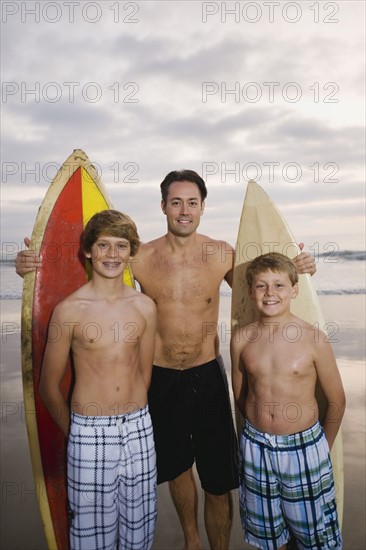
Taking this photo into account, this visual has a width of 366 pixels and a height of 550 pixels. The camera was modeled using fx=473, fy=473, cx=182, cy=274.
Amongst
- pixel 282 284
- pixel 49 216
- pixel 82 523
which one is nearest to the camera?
pixel 82 523

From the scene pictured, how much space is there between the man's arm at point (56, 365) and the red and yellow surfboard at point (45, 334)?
31 cm

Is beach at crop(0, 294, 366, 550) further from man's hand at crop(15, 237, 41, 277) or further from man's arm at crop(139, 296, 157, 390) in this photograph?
man's hand at crop(15, 237, 41, 277)

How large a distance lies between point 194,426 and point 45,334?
3.51 ft

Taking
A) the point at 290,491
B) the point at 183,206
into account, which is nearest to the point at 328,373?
the point at 290,491

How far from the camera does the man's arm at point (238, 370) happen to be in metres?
2.47

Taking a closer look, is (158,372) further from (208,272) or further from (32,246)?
(32,246)

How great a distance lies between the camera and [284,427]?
228cm

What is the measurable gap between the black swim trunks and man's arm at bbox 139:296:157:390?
0.33 metres

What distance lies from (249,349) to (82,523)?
1.15 metres

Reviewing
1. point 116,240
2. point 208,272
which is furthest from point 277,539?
point 116,240

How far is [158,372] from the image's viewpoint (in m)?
2.82

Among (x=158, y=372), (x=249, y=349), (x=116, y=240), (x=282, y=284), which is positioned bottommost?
(x=158, y=372)

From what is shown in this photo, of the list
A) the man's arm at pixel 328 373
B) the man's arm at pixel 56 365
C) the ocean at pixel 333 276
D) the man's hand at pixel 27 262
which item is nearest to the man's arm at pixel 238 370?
the man's arm at pixel 328 373

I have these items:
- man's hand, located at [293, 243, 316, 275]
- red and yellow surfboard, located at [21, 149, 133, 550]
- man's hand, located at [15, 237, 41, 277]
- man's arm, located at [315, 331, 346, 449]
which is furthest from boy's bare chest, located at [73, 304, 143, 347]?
man's hand, located at [293, 243, 316, 275]
